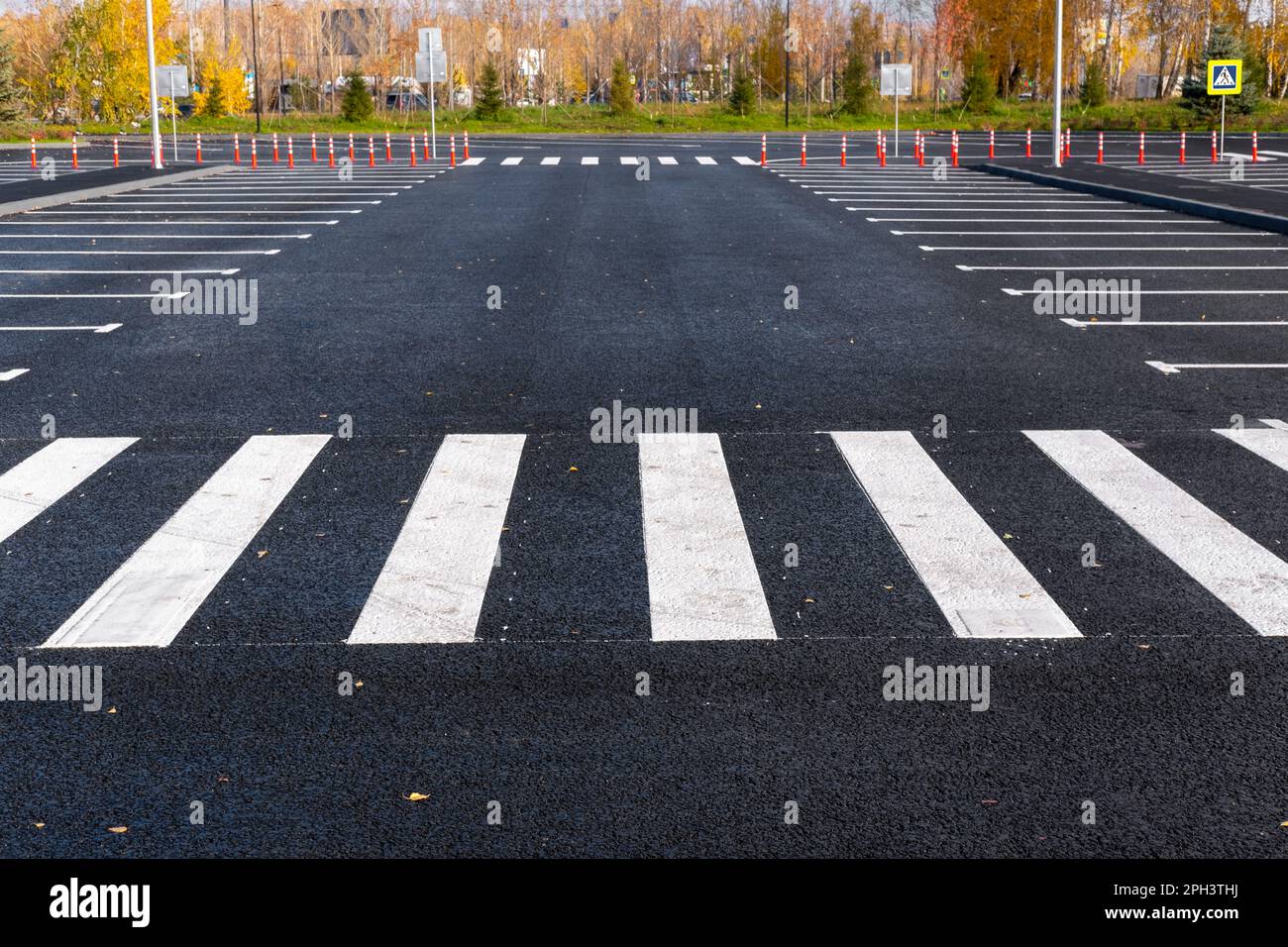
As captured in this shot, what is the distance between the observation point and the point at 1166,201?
80.5 feet

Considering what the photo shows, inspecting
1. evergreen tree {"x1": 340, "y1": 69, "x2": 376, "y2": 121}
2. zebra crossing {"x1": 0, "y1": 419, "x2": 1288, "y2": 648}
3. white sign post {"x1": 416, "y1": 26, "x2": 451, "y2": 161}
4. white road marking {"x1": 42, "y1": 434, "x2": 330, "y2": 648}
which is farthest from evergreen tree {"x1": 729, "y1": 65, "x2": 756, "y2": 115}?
white road marking {"x1": 42, "y1": 434, "x2": 330, "y2": 648}

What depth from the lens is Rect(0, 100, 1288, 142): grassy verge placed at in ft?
192

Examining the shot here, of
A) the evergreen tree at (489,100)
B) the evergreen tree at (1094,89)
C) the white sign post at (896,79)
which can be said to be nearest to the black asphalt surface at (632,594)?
the white sign post at (896,79)

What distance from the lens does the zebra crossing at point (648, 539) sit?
5867 millimetres

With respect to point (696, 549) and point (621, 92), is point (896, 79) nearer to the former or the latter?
point (621, 92)

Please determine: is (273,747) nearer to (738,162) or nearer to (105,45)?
(738,162)

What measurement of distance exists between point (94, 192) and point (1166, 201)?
19487mm

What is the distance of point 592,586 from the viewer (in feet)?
20.6

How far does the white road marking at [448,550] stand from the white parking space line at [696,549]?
741mm

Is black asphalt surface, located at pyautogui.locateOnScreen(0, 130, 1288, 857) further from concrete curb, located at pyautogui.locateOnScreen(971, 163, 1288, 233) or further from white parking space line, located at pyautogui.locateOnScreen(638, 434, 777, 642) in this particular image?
concrete curb, located at pyautogui.locateOnScreen(971, 163, 1288, 233)

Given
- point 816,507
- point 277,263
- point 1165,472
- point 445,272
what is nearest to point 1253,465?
point 1165,472

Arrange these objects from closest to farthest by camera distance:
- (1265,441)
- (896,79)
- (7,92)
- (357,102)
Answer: (1265,441), (896,79), (7,92), (357,102)

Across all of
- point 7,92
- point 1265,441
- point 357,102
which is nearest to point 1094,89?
point 357,102
